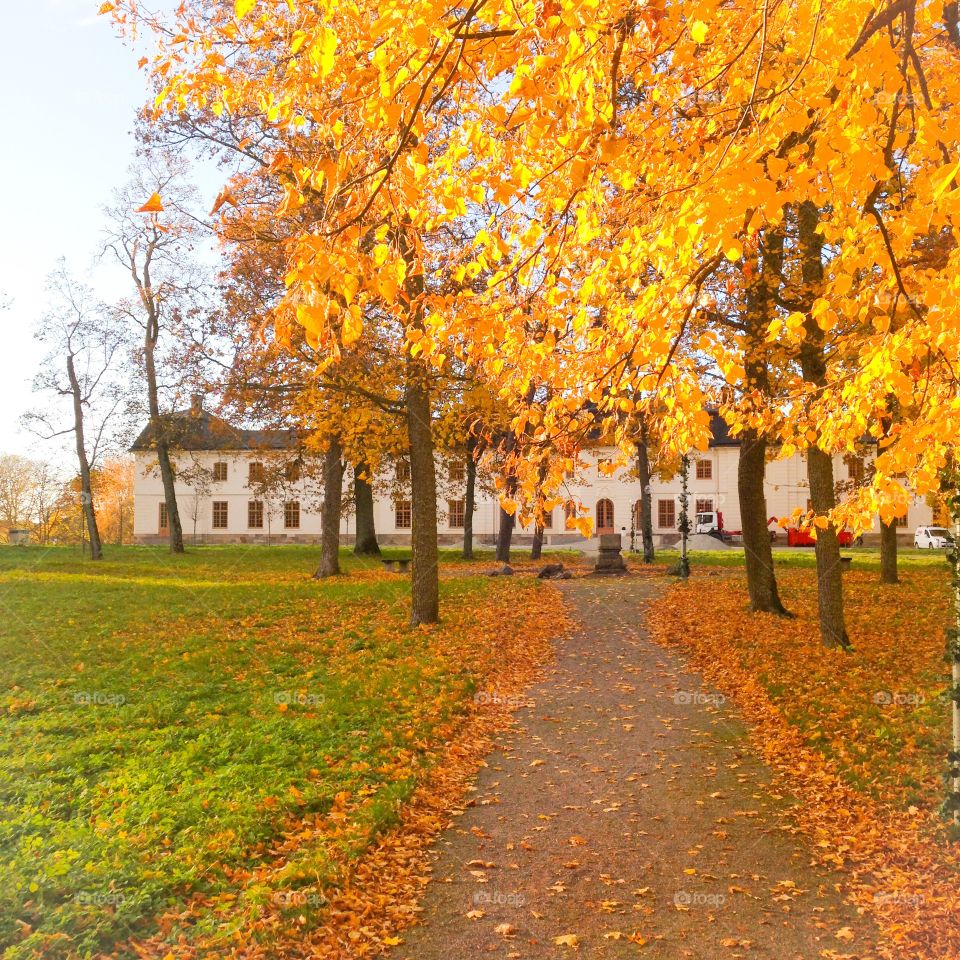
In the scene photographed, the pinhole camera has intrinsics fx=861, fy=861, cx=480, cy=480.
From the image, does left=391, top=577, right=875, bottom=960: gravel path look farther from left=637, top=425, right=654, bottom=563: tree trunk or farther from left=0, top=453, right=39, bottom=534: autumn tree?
left=0, top=453, right=39, bottom=534: autumn tree

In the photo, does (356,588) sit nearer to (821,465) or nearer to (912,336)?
(821,465)

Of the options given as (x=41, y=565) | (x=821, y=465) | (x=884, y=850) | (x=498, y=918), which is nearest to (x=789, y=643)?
(x=821, y=465)

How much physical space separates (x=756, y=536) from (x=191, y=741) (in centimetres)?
1110

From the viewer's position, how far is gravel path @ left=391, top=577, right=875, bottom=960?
15.9 ft

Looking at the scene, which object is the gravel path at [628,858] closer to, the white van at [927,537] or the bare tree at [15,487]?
the white van at [927,537]

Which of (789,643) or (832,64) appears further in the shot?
(789,643)

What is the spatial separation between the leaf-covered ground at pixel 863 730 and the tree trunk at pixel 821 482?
47 centimetres

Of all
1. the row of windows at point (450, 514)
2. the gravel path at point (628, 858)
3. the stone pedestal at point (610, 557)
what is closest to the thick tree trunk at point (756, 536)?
the gravel path at point (628, 858)

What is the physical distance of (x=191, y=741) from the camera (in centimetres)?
795

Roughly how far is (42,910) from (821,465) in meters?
10.9

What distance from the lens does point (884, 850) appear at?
5.97 m

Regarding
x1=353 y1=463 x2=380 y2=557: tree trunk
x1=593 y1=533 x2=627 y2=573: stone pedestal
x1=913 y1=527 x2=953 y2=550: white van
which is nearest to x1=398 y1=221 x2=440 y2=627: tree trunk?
x1=593 y1=533 x2=627 y2=573: stone pedestal

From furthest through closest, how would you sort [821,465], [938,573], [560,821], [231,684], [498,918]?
[938,573] < [821,465] < [231,684] < [560,821] < [498,918]

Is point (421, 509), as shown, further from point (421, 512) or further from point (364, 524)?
point (364, 524)
